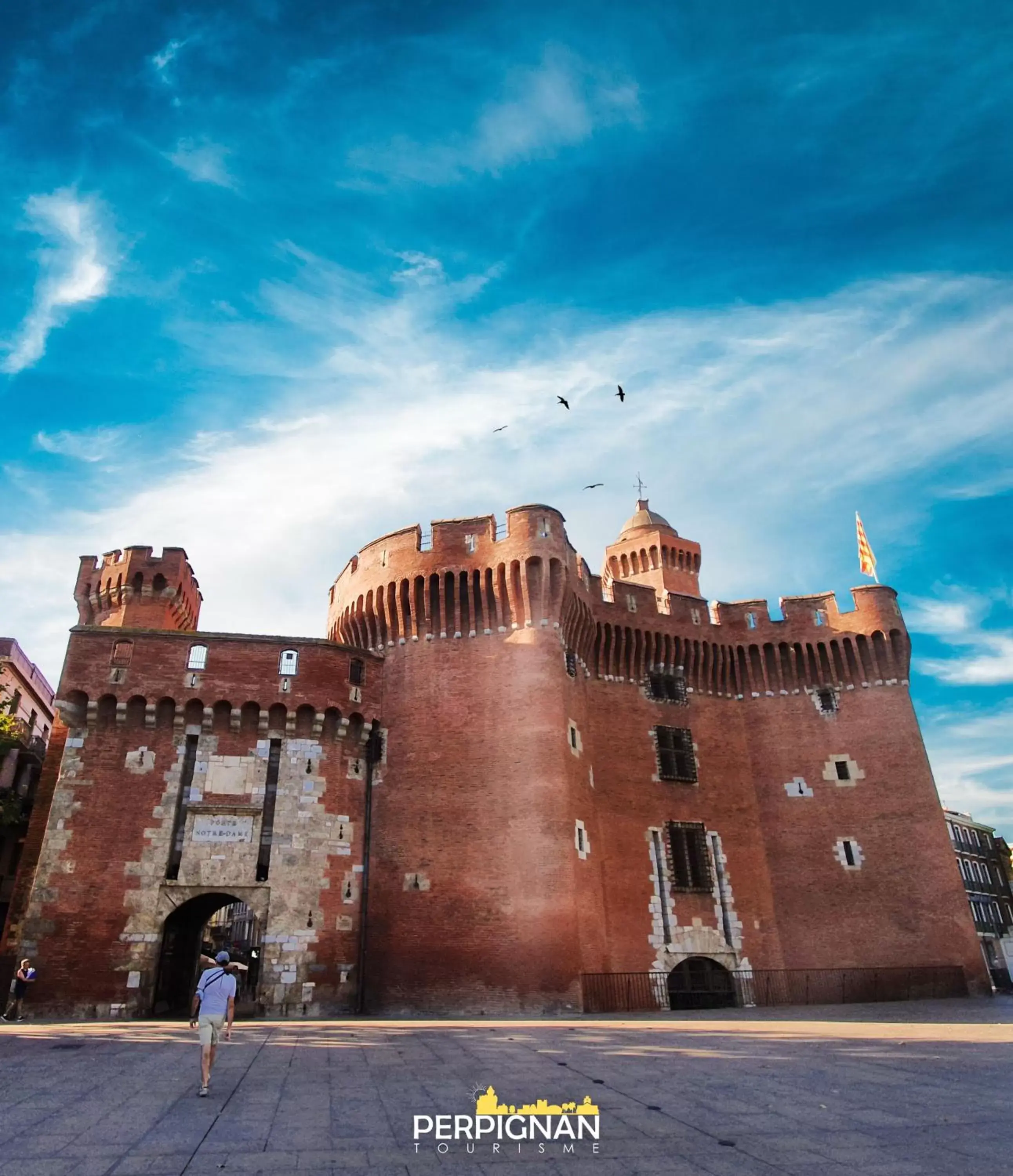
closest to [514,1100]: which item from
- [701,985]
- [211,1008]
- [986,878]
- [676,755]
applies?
[211,1008]

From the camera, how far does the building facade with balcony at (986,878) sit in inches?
2410

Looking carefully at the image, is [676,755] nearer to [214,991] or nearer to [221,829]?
[221,829]

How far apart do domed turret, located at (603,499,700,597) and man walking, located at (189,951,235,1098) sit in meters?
35.1

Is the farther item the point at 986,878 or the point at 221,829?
the point at 986,878

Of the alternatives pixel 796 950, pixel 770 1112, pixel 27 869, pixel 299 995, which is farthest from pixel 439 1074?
pixel 796 950

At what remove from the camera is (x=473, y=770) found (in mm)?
A: 28234

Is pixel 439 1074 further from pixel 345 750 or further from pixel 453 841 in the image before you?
pixel 345 750

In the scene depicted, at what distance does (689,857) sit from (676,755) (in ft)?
13.5

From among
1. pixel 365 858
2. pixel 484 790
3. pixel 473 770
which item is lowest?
pixel 365 858

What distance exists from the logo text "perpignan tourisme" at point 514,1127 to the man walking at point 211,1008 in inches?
127

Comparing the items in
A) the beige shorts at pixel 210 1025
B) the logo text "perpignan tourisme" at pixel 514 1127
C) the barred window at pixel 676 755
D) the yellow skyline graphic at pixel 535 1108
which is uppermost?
the barred window at pixel 676 755

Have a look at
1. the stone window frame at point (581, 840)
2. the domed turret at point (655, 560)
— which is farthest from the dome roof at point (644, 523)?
the stone window frame at point (581, 840)

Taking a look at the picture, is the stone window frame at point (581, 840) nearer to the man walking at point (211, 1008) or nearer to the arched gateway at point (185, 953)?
the arched gateway at point (185, 953)

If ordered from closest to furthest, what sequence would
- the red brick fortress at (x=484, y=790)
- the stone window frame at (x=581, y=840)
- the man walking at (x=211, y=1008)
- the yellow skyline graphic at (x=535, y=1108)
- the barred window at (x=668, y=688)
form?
the yellow skyline graphic at (x=535, y=1108), the man walking at (x=211, y=1008), the red brick fortress at (x=484, y=790), the stone window frame at (x=581, y=840), the barred window at (x=668, y=688)
